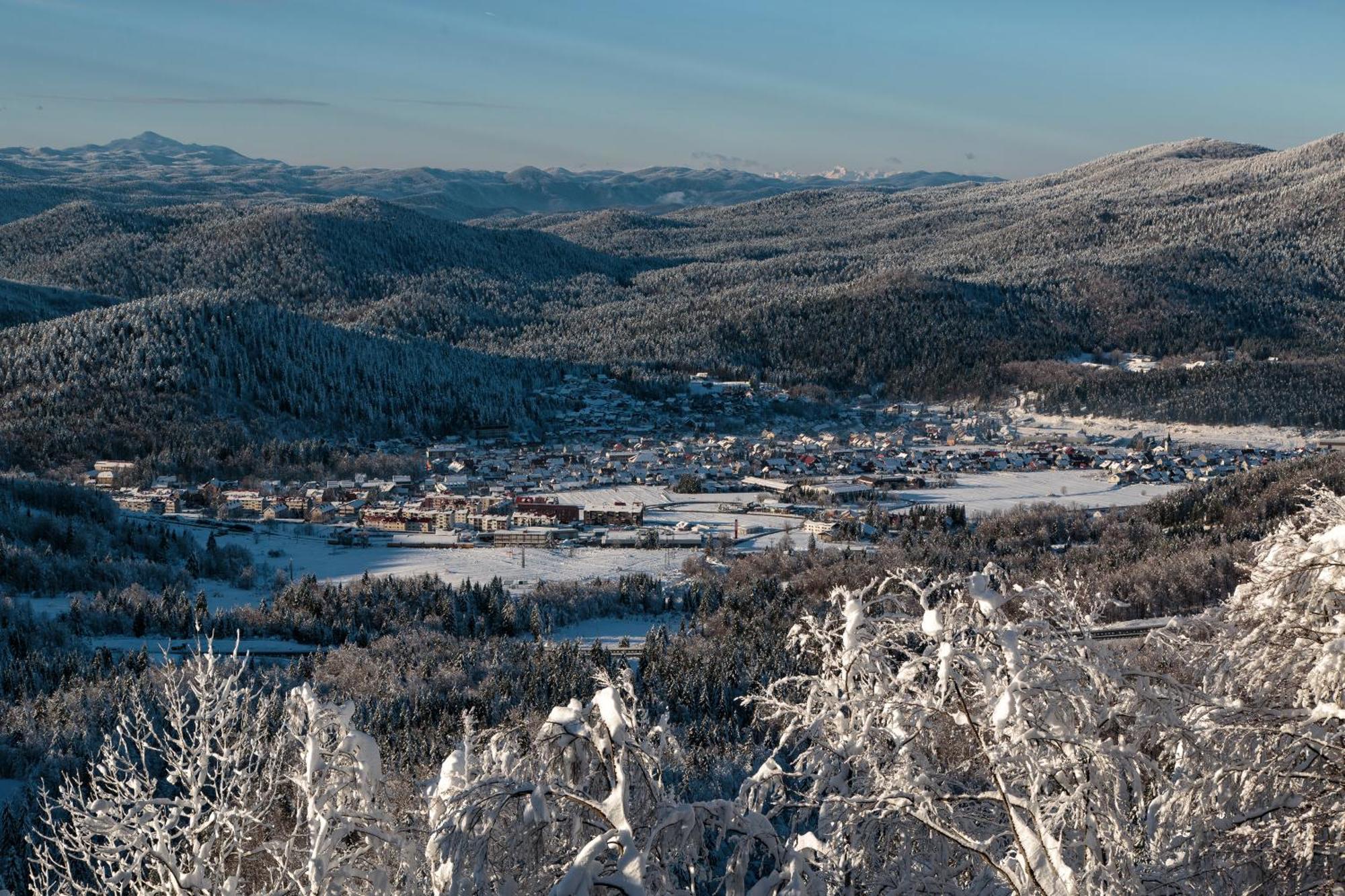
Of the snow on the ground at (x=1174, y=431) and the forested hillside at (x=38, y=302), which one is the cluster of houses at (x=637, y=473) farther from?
the forested hillside at (x=38, y=302)

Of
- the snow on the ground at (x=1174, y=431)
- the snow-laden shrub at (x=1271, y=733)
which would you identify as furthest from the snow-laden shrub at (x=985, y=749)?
the snow on the ground at (x=1174, y=431)

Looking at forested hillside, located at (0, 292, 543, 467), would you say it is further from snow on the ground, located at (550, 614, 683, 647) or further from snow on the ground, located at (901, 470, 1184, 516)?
snow on the ground, located at (550, 614, 683, 647)

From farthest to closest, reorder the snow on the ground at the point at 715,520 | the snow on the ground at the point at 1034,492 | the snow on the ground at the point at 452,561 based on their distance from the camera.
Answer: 1. the snow on the ground at the point at 1034,492
2. the snow on the ground at the point at 715,520
3. the snow on the ground at the point at 452,561

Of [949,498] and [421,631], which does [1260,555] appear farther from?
[949,498]

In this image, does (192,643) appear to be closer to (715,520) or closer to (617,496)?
(715,520)

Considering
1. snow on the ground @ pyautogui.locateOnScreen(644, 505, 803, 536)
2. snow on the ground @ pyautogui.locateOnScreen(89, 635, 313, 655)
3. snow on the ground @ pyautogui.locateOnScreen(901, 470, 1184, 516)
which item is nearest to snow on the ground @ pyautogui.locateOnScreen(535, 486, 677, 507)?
snow on the ground @ pyautogui.locateOnScreen(644, 505, 803, 536)

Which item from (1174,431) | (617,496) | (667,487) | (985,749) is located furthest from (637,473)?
(985,749)
